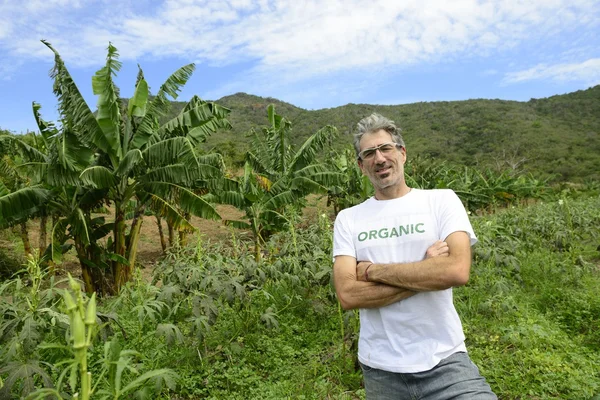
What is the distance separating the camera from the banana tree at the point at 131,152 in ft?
28.3

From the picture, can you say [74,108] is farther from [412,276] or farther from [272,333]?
[412,276]

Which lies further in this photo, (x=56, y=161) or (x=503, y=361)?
(x=56, y=161)

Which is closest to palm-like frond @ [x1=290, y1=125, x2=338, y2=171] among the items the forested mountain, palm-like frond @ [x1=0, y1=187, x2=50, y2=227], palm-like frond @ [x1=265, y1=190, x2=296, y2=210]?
palm-like frond @ [x1=265, y1=190, x2=296, y2=210]

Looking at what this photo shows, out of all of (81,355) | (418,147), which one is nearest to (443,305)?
(81,355)

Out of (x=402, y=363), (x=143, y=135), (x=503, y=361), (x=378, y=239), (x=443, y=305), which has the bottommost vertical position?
(x=503, y=361)

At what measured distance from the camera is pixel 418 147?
4672 cm

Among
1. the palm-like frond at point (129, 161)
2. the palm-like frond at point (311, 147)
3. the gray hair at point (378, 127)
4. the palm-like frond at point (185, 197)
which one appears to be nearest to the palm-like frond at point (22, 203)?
the palm-like frond at point (129, 161)

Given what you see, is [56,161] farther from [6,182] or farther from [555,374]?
[555,374]

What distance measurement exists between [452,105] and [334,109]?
1975cm

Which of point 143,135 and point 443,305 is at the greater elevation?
point 143,135

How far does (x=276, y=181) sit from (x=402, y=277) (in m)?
11.8

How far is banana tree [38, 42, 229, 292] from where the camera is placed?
863cm

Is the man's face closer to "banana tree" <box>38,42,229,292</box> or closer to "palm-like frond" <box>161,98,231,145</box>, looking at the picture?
"banana tree" <box>38,42,229,292</box>

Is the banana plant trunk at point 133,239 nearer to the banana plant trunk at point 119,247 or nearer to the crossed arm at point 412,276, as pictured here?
the banana plant trunk at point 119,247
